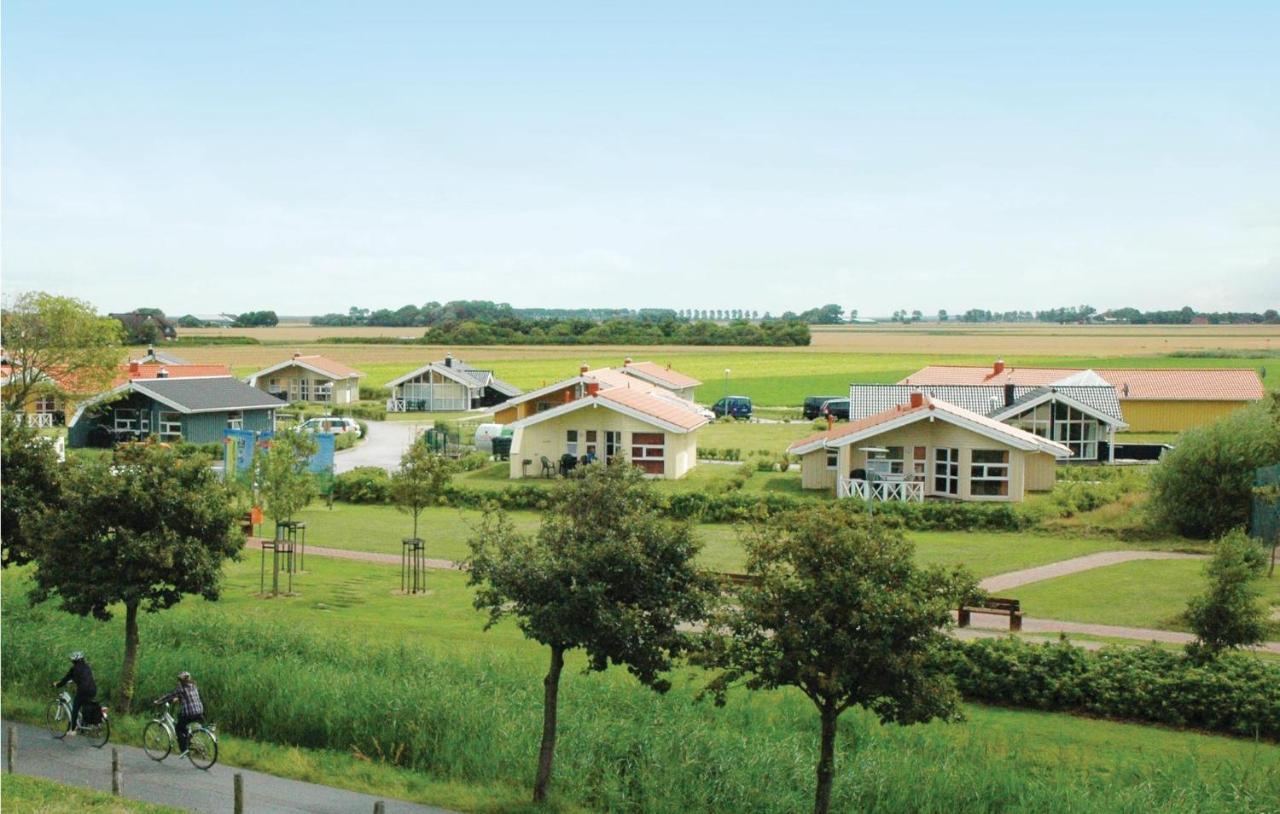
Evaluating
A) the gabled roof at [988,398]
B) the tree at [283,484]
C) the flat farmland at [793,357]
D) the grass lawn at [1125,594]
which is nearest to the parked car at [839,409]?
the gabled roof at [988,398]

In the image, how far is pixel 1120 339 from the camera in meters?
177

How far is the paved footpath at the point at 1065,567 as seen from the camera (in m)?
29.0

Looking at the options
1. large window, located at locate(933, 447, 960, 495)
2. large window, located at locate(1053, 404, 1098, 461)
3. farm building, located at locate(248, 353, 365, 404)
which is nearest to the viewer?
large window, located at locate(933, 447, 960, 495)

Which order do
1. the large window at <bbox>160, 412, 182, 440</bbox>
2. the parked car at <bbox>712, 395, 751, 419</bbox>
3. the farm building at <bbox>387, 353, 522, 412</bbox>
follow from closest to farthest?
the large window at <bbox>160, 412, 182, 440</bbox>, the parked car at <bbox>712, 395, 751, 419</bbox>, the farm building at <bbox>387, 353, 522, 412</bbox>

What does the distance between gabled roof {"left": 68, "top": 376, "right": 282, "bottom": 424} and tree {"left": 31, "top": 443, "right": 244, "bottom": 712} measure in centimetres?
3879

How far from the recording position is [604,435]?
46.7m

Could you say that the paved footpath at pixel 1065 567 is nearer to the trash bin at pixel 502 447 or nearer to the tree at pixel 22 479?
the tree at pixel 22 479

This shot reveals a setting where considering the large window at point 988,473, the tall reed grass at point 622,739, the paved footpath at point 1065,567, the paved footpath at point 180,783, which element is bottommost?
the paved footpath at point 180,783

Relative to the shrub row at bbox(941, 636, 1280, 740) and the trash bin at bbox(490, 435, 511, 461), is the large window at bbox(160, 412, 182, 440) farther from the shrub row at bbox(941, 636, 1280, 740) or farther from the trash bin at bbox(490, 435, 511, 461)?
the shrub row at bbox(941, 636, 1280, 740)

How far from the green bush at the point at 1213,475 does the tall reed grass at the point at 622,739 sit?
694 inches

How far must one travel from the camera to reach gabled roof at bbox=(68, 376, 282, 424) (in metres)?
58.2

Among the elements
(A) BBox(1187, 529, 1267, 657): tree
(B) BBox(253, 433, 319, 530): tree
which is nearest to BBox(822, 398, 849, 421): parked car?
(B) BBox(253, 433, 319, 530): tree

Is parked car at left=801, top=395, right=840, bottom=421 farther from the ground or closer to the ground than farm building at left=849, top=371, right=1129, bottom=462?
farther from the ground

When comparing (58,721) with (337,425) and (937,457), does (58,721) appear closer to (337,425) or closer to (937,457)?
(937,457)
